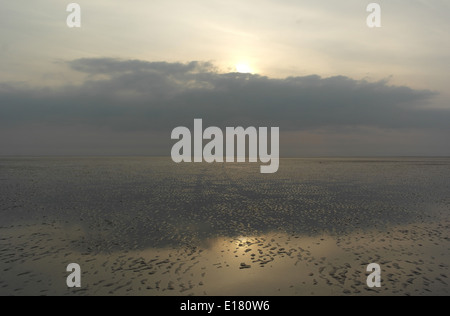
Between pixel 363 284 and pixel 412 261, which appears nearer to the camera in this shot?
pixel 363 284

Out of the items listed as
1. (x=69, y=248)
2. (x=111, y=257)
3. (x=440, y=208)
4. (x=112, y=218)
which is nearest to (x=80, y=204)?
(x=112, y=218)

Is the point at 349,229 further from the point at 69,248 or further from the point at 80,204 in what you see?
the point at 80,204

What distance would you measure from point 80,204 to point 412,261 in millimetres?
27410

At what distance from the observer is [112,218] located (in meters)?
22.9

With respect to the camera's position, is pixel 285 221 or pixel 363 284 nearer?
pixel 363 284

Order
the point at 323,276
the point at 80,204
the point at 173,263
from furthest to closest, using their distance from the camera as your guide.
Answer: the point at 80,204, the point at 173,263, the point at 323,276
